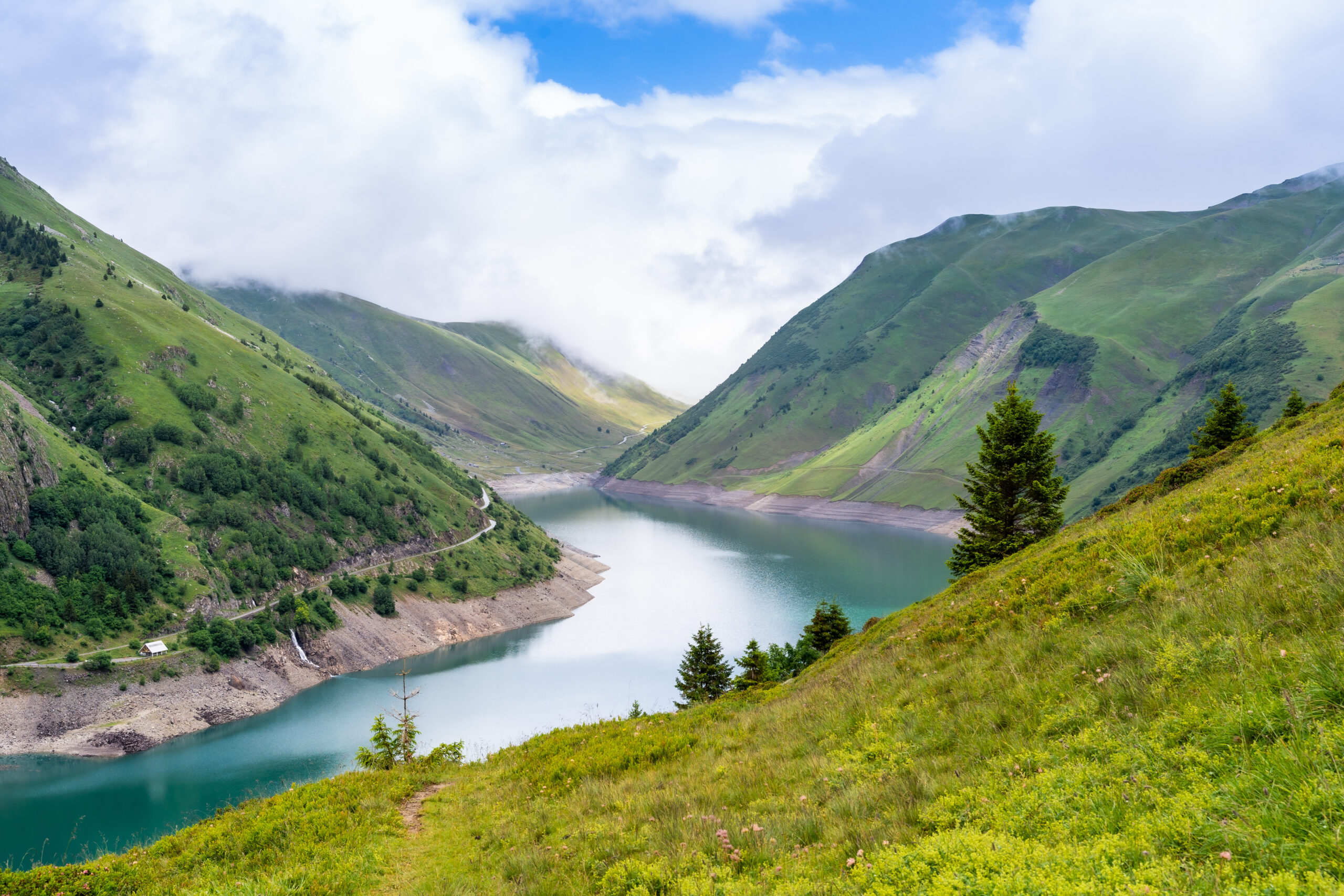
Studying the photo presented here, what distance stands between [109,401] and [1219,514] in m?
121

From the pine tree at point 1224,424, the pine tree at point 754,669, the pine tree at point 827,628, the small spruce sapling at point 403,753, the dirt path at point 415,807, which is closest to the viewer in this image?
the dirt path at point 415,807

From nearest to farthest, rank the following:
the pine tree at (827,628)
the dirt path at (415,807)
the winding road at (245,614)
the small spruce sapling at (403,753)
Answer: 1. the dirt path at (415,807)
2. the small spruce sapling at (403,753)
3. the pine tree at (827,628)
4. the winding road at (245,614)

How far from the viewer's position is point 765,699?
1867 centimetres

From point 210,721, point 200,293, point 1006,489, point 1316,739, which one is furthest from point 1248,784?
point 200,293

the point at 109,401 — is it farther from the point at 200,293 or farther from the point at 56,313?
the point at 200,293

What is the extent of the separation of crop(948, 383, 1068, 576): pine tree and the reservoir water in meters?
30.7

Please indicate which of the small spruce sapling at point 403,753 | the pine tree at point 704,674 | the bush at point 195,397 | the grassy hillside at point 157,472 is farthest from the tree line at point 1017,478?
the bush at point 195,397

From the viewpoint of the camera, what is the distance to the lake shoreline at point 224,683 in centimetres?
5444

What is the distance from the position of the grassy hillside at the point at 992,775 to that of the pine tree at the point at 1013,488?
2140 centimetres

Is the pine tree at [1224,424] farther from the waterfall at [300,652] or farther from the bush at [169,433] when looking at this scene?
the bush at [169,433]

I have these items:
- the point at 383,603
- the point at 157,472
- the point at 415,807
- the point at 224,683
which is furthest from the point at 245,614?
the point at 415,807

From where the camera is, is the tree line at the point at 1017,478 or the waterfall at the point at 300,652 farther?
the waterfall at the point at 300,652

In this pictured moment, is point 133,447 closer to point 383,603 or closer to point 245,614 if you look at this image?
point 245,614

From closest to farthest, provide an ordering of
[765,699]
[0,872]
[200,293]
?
[0,872] < [765,699] < [200,293]
